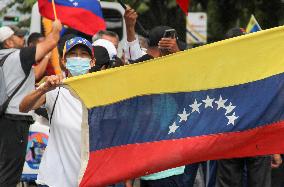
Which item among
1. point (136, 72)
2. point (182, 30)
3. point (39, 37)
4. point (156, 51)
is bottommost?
point (182, 30)

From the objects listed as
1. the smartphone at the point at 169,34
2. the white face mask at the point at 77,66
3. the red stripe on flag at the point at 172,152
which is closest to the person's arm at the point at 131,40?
the smartphone at the point at 169,34

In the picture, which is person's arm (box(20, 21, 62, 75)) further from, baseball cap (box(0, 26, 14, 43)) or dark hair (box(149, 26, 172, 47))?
baseball cap (box(0, 26, 14, 43))

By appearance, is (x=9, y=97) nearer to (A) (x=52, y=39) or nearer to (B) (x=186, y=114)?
(A) (x=52, y=39)

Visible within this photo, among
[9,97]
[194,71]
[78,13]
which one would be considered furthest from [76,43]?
[78,13]

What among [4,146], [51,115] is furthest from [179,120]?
[4,146]

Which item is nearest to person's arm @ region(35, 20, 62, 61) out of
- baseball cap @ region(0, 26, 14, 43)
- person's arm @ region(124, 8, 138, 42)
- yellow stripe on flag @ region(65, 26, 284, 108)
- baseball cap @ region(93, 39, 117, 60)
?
yellow stripe on flag @ region(65, 26, 284, 108)

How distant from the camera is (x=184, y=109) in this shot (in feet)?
22.8

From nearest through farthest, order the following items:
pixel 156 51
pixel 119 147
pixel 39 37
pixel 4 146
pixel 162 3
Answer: pixel 119 147
pixel 156 51
pixel 4 146
pixel 39 37
pixel 162 3

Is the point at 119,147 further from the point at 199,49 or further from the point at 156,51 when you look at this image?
the point at 156,51

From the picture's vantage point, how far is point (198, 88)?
22.9 ft

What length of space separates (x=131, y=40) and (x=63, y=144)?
325 cm

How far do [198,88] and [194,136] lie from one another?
338 millimetres

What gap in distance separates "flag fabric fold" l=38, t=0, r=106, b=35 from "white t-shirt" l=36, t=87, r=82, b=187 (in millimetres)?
3379

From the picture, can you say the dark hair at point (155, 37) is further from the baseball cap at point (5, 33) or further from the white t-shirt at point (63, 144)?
the baseball cap at point (5, 33)
